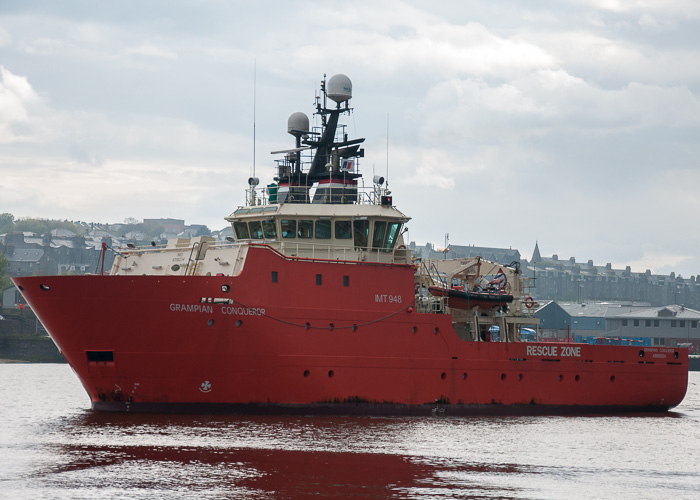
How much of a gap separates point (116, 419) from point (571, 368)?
15.0m

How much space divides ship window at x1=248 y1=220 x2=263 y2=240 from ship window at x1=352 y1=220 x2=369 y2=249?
2932mm

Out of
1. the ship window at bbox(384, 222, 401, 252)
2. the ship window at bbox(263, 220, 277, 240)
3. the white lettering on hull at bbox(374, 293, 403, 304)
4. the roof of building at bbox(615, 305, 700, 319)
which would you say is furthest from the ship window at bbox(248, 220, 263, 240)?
the roof of building at bbox(615, 305, 700, 319)

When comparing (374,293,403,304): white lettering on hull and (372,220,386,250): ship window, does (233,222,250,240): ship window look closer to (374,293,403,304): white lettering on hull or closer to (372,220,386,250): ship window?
(372,220,386,250): ship window

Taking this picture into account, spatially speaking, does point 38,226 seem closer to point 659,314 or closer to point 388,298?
point 659,314

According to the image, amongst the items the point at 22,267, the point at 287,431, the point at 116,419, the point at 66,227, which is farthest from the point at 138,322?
the point at 66,227

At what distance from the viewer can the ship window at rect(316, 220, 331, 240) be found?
28422mm

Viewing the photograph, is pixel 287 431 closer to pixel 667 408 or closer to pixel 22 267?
pixel 667 408

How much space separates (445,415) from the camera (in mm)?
28344

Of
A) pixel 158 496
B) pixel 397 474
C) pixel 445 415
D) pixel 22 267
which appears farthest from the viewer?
pixel 22 267

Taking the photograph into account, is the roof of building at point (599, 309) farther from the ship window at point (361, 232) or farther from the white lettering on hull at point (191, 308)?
the white lettering on hull at point (191, 308)

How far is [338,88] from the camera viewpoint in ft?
103

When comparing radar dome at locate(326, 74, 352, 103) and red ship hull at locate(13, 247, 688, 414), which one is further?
radar dome at locate(326, 74, 352, 103)

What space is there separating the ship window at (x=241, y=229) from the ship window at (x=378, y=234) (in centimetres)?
405

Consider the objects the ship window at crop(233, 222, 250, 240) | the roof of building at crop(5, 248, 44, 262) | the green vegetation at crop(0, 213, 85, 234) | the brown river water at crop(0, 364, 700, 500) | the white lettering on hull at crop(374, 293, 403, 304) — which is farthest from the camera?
the green vegetation at crop(0, 213, 85, 234)
